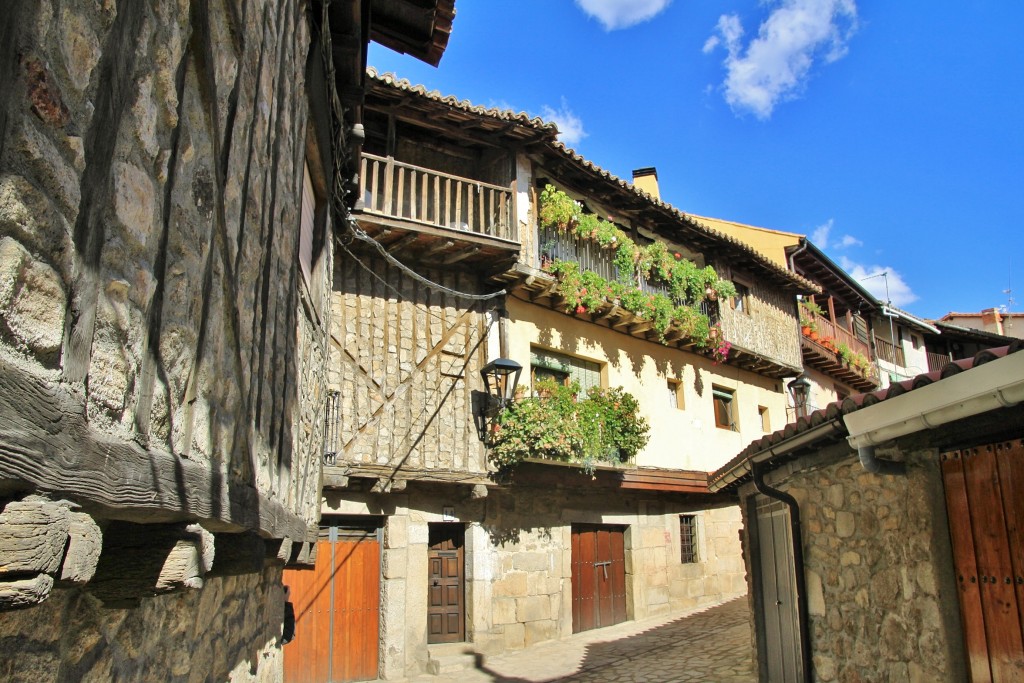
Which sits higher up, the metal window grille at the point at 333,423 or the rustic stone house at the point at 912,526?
the metal window grille at the point at 333,423

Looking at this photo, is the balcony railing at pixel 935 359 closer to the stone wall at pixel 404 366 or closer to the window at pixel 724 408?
the window at pixel 724 408

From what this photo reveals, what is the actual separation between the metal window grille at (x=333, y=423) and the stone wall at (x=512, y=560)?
719 mm

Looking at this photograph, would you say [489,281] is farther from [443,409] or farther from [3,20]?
[3,20]

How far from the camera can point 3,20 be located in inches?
51.1

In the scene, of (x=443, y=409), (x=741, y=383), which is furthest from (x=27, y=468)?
(x=741, y=383)

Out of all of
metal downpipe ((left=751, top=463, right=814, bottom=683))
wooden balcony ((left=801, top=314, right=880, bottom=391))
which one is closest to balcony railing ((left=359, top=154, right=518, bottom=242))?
metal downpipe ((left=751, top=463, right=814, bottom=683))

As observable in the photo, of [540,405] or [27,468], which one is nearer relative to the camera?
[27,468]

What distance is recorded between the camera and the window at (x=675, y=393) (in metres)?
14.9

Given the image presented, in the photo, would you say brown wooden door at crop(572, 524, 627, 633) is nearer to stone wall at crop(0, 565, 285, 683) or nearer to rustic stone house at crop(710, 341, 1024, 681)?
rustic stone house at crop(710, 341, 1024, 681)

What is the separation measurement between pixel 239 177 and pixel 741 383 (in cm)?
1500

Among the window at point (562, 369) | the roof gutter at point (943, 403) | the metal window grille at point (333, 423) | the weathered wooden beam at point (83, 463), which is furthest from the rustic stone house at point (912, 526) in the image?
the window at point (562, 369)

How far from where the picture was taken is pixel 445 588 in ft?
35.4

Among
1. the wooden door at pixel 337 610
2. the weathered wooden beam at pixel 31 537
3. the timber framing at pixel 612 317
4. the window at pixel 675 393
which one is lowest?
the wooden door at pixel 337 610

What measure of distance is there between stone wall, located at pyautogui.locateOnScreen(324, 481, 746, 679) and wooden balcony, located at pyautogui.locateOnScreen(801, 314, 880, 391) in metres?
7.40
